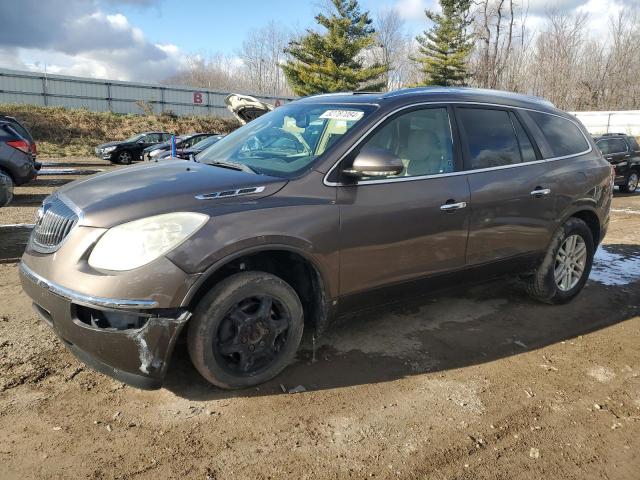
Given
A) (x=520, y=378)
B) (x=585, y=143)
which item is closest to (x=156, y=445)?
(x=520, y=378)

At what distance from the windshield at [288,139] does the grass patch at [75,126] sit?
24.9 m

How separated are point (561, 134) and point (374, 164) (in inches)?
101

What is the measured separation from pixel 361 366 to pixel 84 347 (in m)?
1.77

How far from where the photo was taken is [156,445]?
2.61 metres

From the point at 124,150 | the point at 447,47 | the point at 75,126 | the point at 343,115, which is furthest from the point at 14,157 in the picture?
the point at 447,47

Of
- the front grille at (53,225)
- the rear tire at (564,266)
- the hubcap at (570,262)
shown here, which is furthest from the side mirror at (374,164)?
the hubcap at (570,262)

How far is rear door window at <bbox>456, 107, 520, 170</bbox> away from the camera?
396cm

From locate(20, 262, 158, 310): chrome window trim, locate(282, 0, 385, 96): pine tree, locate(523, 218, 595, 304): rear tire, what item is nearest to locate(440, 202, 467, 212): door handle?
locate(523, 218, 595, 304): rear tire

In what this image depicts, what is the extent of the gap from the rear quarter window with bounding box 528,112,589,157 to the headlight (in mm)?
3404

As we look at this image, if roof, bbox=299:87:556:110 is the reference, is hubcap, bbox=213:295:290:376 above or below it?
below

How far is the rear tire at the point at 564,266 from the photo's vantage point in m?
4.67

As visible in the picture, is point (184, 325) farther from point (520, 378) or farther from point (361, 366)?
point (520, 378)

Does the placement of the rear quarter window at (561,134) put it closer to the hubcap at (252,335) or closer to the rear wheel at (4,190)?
the hubcap at (252,335)

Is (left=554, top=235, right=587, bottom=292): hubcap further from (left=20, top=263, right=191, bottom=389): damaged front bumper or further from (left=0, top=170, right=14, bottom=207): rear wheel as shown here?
(left=0, top=170, right=14, bottom=207): rear wheel
